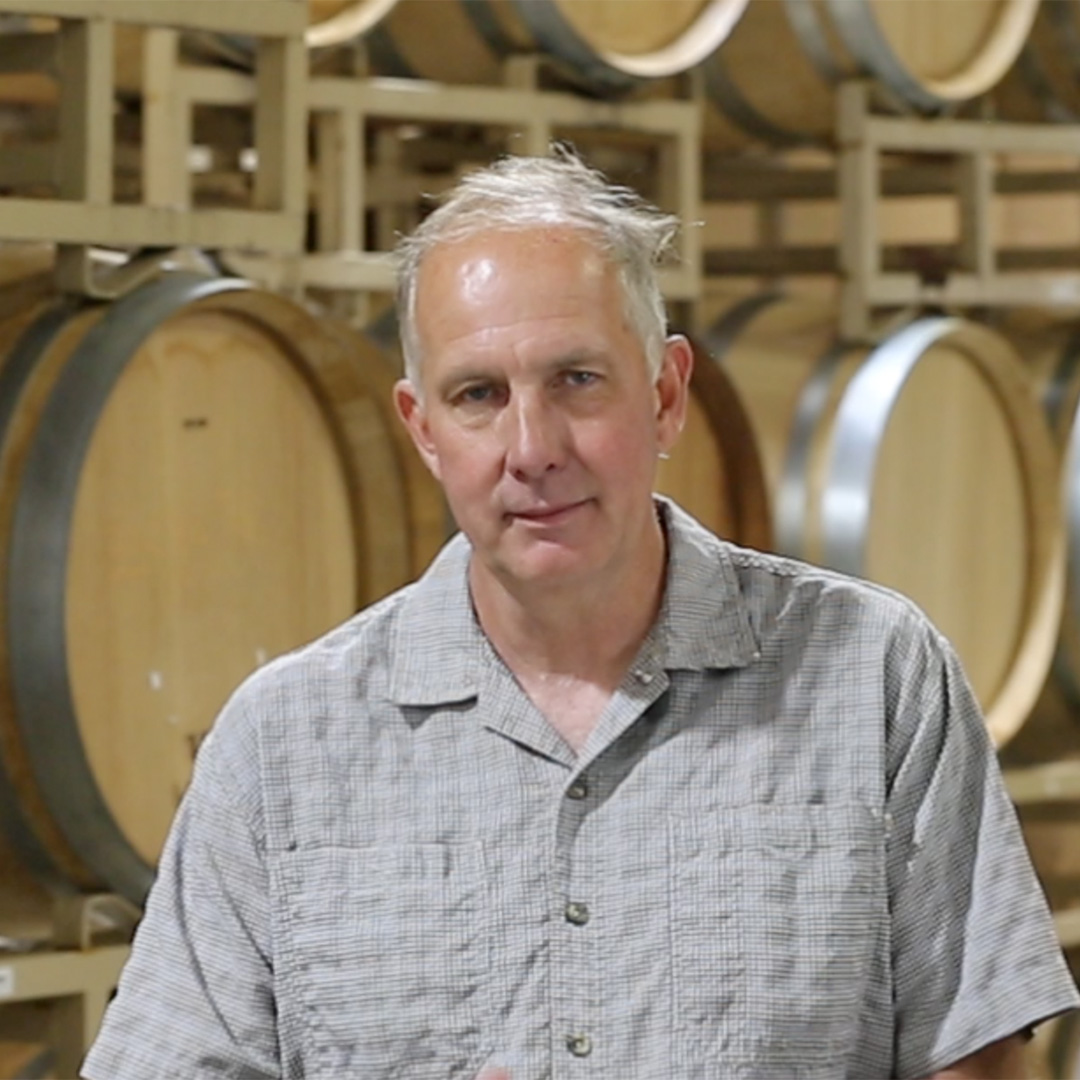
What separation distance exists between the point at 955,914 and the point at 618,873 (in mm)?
305

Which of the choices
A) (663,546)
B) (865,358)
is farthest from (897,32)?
(663,546)

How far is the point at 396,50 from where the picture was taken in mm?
4094

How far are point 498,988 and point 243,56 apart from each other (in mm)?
2021

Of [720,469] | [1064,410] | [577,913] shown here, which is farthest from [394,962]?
[1064,410]

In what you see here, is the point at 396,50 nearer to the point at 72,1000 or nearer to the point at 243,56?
the point at 243,56

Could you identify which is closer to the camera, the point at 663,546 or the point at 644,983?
the point at 644,983

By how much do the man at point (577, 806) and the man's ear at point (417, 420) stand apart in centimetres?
1

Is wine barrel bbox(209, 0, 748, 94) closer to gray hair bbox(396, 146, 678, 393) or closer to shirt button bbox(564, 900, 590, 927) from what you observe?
gray hair bbox(396, 146, 678, 393)

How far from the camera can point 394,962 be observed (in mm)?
2104

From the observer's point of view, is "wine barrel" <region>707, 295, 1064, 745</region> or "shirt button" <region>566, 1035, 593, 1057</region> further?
"wine barrel" <region>707, 295, 1064, 745</region>

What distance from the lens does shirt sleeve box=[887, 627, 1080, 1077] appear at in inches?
83.0

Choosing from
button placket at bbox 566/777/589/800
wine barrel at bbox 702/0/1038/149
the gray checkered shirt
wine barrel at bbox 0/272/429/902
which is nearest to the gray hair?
the gray checkered shirt

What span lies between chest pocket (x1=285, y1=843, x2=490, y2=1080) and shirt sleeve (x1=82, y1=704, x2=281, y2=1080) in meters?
0.05

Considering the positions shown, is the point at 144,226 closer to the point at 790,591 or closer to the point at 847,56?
the point at 790,591
